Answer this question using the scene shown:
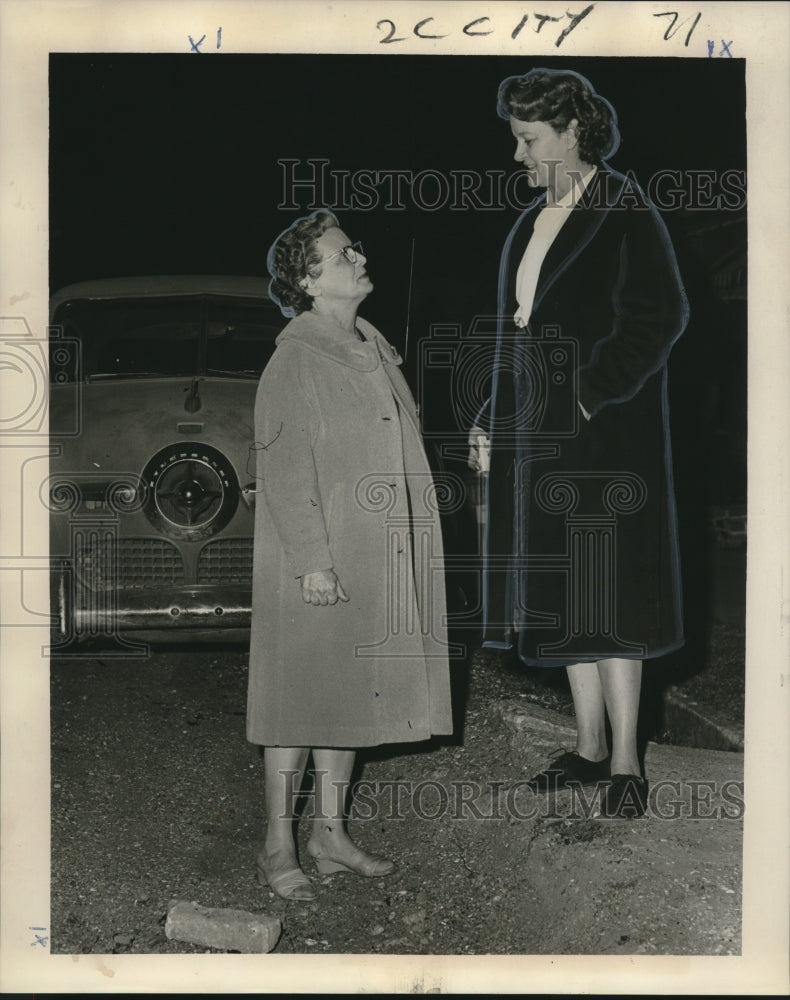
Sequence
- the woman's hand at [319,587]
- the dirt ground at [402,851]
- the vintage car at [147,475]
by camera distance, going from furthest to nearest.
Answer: the vintage car at [147,475]
the dirt ground at [402,851]
the woman's hand at [319,587]

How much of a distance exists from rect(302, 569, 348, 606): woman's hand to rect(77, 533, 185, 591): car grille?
81 cm

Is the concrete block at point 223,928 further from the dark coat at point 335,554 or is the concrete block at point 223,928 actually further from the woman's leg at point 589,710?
the woman's leg at point 589,710

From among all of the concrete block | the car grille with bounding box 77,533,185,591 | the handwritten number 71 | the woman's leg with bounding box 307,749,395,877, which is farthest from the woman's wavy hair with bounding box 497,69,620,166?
the concrete block

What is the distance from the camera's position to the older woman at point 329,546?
366cm

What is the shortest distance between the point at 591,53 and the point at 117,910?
295 centimetres

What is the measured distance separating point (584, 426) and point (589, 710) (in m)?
0.91

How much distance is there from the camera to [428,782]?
14.3 ft

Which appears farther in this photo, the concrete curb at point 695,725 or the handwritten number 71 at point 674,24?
the concrete curb at point 695,725

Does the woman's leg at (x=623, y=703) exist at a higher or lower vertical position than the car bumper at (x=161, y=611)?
lower

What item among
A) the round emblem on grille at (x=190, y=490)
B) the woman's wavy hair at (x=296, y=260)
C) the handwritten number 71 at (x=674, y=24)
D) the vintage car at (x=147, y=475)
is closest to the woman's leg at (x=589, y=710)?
the vintage car at (x=147, y=475)

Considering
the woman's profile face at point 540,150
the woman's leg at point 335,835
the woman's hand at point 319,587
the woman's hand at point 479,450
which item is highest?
the woman's profile face at point 540,150

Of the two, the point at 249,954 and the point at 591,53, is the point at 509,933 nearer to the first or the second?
the point at 249,954

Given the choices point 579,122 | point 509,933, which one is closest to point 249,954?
point 509,933

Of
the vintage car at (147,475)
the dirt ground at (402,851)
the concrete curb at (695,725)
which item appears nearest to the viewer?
the dirt ground at (402,851)
